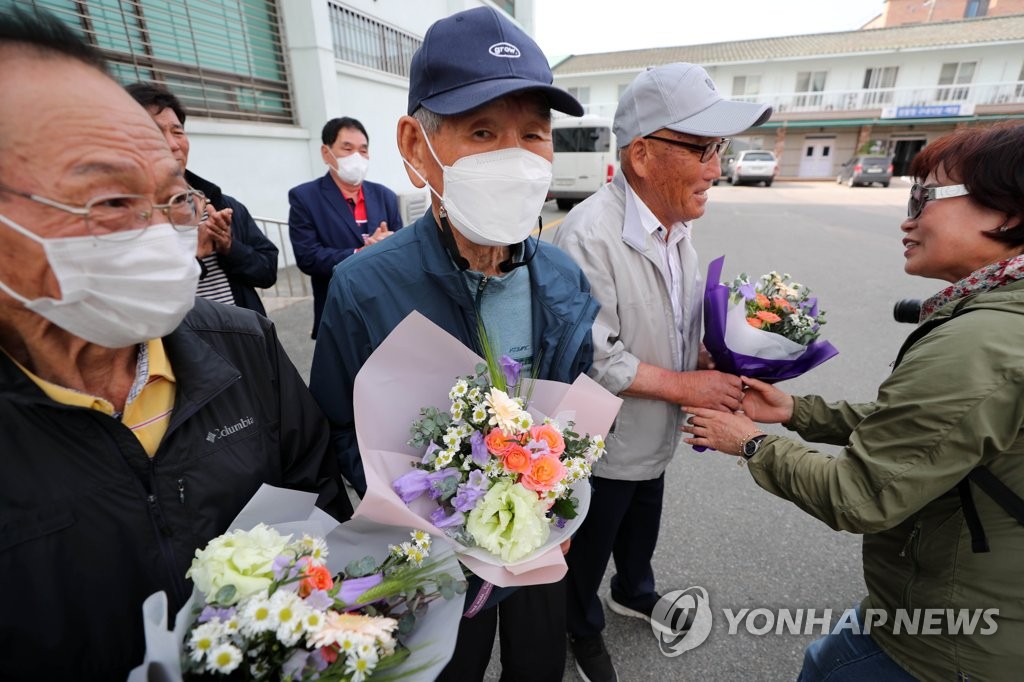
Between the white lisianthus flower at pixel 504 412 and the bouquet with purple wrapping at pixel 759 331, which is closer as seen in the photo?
the white lisianthus flower at pixel 504 412

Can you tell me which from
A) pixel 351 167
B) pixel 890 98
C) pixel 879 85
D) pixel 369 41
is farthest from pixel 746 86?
pixel 351 167

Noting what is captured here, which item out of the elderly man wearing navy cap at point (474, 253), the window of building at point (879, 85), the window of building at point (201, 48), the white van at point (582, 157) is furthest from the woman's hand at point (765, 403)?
the window of building at point (879, 85)

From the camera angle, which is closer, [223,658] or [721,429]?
[223,658]

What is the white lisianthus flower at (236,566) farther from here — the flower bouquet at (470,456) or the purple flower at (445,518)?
the purple flower at (445,518)

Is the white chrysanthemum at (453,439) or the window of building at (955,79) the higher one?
the window of building at (955,79)

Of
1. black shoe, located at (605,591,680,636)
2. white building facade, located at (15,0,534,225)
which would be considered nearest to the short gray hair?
black shoe, located at (605,591,680,636)

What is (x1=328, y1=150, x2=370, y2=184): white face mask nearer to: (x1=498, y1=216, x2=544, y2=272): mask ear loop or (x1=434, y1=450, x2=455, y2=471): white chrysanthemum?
(x1=498, y1=216, x2=544, y2=272): mask ear loop

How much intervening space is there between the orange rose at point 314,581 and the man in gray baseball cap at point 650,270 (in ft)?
3.80

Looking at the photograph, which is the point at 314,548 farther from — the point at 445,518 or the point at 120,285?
the point at 120,285

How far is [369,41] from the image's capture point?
33.1 ft

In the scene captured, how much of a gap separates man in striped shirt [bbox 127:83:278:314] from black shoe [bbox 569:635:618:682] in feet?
7.57

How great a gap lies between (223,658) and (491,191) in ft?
3.84

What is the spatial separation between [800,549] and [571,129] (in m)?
15.4

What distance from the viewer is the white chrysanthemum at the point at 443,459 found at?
107 centimetres
